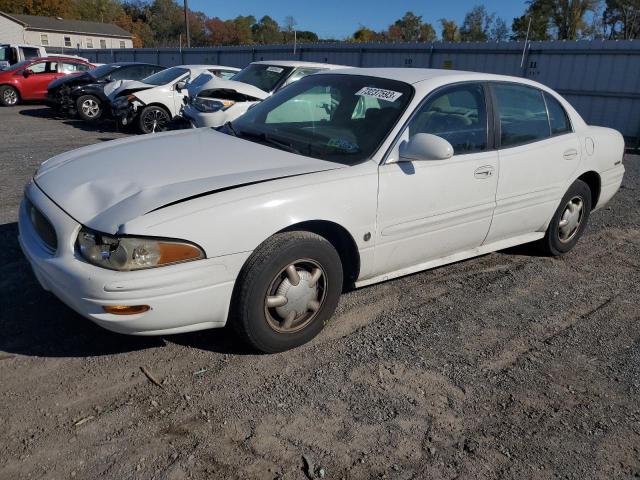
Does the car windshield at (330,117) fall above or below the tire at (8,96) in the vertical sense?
above

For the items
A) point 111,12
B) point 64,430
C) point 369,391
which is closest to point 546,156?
point 369,391

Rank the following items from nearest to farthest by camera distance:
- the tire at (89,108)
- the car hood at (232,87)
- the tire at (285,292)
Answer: the tire at (285,292)
the car hood at (232,87)
the tire at (89,108)

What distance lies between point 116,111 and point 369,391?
9890 mm

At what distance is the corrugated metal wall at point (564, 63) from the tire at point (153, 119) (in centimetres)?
842

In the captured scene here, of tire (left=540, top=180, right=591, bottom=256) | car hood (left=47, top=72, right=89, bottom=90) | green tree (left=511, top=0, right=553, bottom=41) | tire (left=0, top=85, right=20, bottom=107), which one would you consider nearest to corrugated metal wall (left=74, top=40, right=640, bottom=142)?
car hood (left=47, top=72, right=89, bottom=90)

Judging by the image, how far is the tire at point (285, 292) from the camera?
2828 millimetres

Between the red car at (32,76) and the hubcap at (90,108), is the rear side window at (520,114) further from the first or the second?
the red car at (32,76)

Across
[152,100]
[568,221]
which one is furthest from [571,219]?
[152,100]

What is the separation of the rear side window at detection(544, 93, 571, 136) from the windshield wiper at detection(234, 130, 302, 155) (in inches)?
93.2

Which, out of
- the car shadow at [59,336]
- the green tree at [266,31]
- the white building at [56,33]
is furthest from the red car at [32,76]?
the green tree at [266,31]

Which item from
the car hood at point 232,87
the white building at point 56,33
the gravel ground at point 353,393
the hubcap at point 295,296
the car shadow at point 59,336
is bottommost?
the gravel ground at point 353,393

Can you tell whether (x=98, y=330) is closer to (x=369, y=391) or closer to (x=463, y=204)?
(x=369, y=391)

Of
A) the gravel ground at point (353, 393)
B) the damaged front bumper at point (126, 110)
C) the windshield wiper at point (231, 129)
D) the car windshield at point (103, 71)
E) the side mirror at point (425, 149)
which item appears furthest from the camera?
the car windshield at point (103, 71)

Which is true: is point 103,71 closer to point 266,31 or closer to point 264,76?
point 264,76
